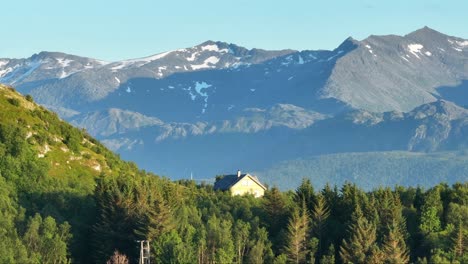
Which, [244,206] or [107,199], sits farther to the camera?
[244,206]

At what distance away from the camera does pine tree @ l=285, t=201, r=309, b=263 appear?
120500 millimetres

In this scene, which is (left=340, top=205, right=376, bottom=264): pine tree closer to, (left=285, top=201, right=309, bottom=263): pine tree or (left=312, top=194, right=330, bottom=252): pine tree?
(left=285, top=201, right=309, bottom=263): pine tree

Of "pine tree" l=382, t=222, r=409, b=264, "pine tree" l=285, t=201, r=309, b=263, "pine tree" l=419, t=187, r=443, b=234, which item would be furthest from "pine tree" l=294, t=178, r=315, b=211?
"pine tree" l=382, t=222, r=409, b=264

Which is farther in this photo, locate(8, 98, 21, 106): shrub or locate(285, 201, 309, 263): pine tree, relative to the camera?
locate(8, 98, 21, 106): shrub

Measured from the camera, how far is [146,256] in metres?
115

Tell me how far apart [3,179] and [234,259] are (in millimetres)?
29972

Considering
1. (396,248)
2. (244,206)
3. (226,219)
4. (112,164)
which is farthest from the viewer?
(112,164)

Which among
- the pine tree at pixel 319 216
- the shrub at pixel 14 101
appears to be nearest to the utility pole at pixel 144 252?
the pine tree at pixel 319 216

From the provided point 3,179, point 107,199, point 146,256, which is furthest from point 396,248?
point 3,179

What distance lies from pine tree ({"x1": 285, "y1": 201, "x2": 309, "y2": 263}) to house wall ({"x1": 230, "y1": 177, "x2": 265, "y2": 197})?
6576 cm

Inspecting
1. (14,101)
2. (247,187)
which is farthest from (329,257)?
(247,187)

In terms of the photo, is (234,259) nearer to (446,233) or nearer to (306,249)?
(306,249)

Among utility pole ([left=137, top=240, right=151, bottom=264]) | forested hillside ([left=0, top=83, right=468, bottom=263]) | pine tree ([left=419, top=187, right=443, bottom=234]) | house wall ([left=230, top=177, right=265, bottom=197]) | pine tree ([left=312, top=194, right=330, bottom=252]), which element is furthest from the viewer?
house wall ([left=230, top=177, right=265, bottom=197])

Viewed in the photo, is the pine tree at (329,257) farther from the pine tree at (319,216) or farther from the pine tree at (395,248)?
the pine tree at (319,216)
